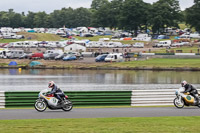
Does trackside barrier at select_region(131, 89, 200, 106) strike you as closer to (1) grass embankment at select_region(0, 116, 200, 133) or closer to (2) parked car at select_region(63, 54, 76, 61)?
(1) grass embankment at select_region(0, 116, 200, 133)

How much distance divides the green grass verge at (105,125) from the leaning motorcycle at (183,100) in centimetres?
499

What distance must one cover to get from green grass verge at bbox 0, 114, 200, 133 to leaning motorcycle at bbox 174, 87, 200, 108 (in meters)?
4.99

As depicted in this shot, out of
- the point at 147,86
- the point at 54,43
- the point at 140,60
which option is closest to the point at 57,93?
the point at 147,86

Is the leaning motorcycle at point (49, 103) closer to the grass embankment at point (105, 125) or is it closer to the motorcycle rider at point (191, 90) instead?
the grass embankment at point (105, 125)

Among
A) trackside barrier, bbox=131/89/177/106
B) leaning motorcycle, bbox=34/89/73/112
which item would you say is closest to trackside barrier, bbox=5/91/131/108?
trackside barrier, bbox=131/89/177/106

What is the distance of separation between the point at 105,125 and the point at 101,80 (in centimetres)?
5091

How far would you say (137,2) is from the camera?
538 ft

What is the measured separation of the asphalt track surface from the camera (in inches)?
939

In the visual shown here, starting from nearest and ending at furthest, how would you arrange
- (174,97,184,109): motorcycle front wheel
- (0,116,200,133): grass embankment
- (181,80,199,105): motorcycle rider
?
(0,116,200,133): grass embankment < (181,80,199,105): motorcycle rider < (174,97,184,109): motorcycle front wheel

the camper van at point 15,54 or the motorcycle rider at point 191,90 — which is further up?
the motorcycle rider at point 191,90

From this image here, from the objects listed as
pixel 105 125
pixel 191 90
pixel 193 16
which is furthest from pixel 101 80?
pixel 193 16

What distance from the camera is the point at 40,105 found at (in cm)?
2580

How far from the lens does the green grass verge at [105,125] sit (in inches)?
770

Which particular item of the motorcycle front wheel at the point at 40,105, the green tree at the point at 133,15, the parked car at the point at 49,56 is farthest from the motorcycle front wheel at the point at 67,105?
the green tree at the point at 133,15
